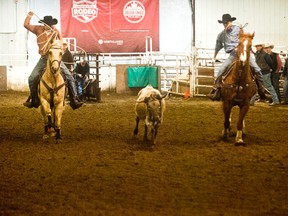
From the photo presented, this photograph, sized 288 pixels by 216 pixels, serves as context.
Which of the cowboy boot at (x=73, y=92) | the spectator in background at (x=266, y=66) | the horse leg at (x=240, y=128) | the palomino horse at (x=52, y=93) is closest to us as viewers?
the horse leg at (x=240, y=128)

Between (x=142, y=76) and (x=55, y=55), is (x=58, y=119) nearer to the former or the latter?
(x=55, y=55)

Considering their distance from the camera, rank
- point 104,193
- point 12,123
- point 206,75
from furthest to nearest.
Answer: point 206,75 < point 12,123 < point 104,193

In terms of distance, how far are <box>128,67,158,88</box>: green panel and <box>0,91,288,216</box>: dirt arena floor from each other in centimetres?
768

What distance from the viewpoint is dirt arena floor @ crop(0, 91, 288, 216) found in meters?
5.43

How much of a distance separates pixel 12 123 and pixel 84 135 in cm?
256

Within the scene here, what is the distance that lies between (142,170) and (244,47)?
2.77 metres

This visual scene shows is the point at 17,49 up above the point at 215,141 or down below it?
above

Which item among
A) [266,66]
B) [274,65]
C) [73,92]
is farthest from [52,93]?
[274,65]

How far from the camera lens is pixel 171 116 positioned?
13.2 metres

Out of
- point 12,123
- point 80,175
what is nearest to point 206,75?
point 12,123

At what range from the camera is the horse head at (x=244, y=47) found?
8703 millimetres

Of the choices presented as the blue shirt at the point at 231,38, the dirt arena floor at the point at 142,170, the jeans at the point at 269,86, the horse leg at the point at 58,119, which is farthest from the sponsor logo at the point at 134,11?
the horse leg at the point at 58,119

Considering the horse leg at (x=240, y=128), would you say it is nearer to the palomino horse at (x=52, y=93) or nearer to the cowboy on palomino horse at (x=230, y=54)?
the cowboy on palomino horse at (x=230, y=54)

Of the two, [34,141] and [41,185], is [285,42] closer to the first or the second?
[34,141]
